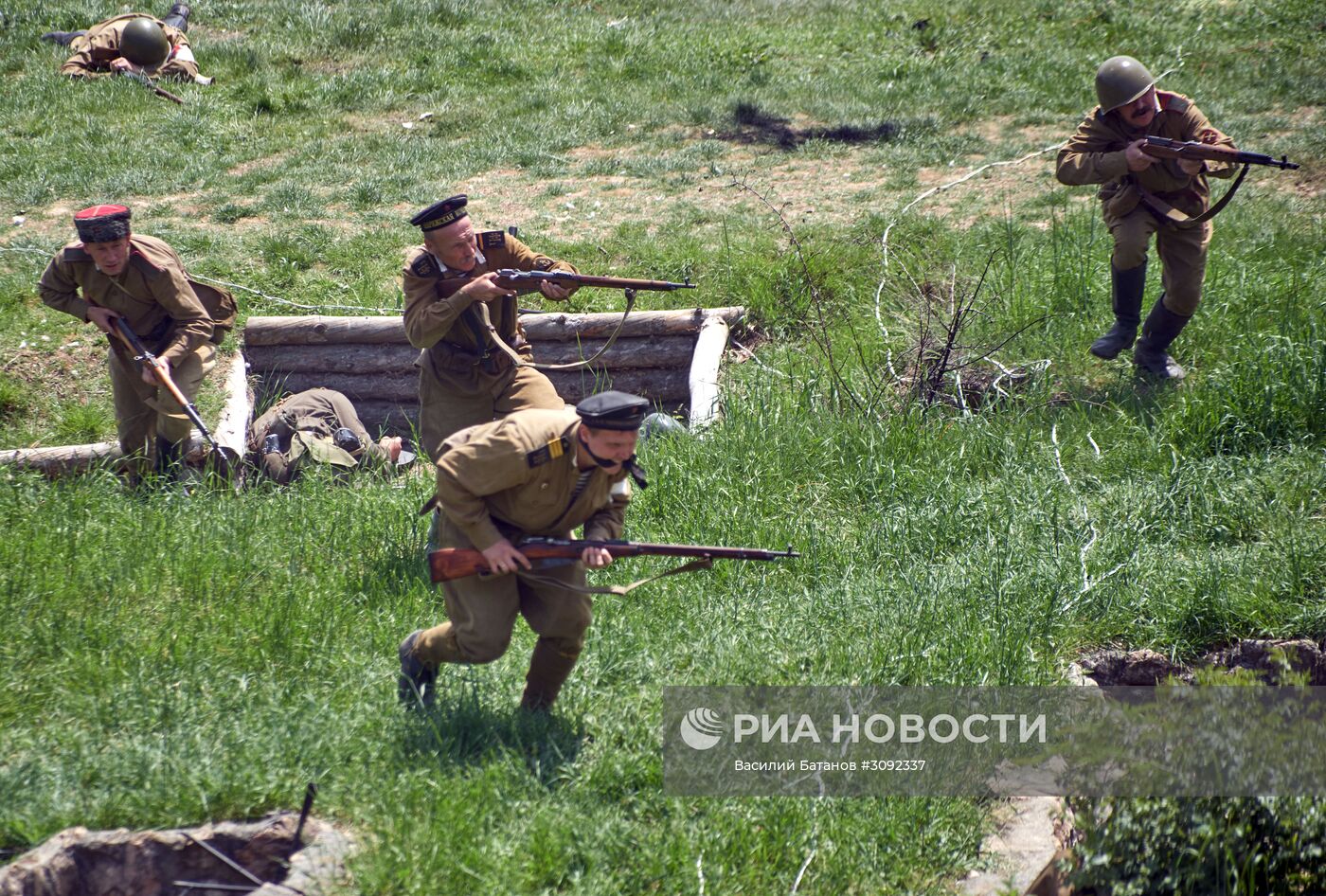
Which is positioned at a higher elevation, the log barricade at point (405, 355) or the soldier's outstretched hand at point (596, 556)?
the soldier's outstretched hand at point (596, 556)

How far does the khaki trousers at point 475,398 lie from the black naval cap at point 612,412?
2162 millimetres

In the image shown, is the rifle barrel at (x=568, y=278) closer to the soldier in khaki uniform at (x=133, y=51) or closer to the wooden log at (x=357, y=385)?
the wooden log at (x=357, y=385)

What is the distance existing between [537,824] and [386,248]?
708 centimetres

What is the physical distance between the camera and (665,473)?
22.0 ft

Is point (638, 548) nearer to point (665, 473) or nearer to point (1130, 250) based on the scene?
point (665, 473)

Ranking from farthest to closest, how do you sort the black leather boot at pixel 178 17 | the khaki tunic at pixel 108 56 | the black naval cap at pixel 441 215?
the black leather boot at pixel 178 17 < the khaki tunic at pixel 108 56 < the black naval cap at pixel 441 215

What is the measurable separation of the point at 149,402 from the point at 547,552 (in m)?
4.03

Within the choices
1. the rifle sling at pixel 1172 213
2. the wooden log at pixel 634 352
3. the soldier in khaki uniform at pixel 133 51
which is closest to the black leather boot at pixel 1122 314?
the rifle sling at pixel 1172 213

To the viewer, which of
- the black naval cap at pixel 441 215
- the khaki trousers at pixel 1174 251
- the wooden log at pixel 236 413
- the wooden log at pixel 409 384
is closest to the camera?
the black naval cap at pixel 441 215

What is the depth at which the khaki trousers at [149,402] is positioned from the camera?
7.29 metres

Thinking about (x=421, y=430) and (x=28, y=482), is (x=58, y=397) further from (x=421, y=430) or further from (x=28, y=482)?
(x=421, y=430)

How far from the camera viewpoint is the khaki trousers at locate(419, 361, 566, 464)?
6.32 metres

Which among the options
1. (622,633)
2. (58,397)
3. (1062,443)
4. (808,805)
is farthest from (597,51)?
(808,805)

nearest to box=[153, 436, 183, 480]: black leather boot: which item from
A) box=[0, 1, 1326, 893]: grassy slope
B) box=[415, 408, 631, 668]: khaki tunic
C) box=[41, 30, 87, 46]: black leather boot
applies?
box=[0, 1, 1326, 893]: grassy slope
